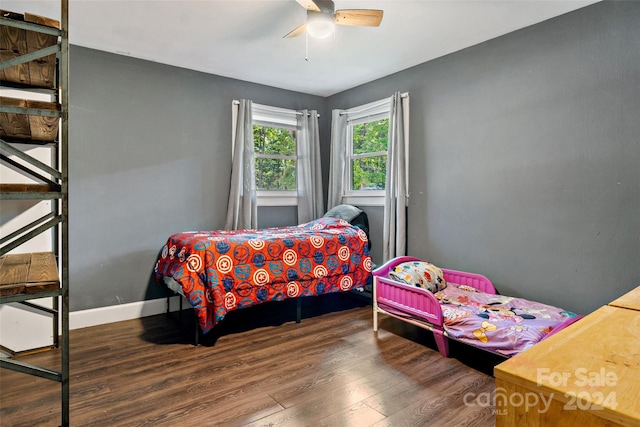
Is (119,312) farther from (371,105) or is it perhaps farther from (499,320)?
(371,105)

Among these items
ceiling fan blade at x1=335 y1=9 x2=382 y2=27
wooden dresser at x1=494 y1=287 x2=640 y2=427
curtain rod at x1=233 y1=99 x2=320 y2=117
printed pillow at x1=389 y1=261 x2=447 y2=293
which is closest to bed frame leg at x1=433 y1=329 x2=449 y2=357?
printed pillow at x1=389 y1=261 x2=447 y2=293

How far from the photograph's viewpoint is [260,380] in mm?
2162

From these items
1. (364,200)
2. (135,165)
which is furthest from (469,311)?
(135,165)

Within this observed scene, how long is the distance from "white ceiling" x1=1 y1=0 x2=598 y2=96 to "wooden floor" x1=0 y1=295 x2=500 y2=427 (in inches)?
96.1

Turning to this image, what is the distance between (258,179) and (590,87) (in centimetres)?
318

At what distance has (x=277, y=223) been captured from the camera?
4.28 m

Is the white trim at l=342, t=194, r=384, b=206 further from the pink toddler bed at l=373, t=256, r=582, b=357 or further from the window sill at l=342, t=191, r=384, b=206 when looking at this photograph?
the pink toddler bed at l=373, t=256, r=582, b=357

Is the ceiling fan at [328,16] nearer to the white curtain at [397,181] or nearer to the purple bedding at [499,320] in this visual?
the white curtain at [397,181]

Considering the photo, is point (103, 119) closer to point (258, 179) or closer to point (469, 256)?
point (258, 179)

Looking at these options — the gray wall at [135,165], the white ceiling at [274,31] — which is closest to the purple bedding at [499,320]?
the white ceiling at [274,31]

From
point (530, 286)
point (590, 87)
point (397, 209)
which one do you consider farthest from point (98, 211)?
point (590, 87)

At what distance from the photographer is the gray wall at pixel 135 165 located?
3.11 meters

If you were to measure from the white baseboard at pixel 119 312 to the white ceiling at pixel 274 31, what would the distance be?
7.63 ft

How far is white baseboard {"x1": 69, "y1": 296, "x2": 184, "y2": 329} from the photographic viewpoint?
3068 millimetres
